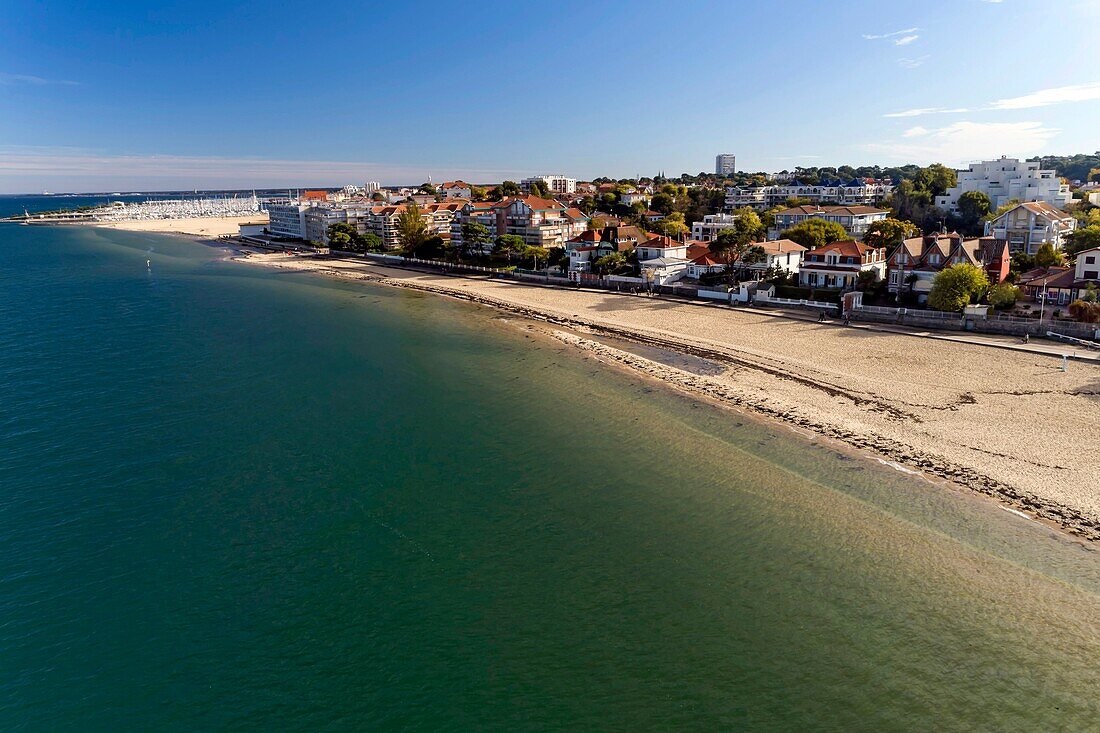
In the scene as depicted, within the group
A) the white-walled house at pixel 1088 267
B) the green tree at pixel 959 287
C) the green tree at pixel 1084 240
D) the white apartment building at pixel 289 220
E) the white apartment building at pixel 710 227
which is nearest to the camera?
the white-walled house at pixel 1088 267

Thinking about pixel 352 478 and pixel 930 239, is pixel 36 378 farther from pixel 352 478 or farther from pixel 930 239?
pixel 930 239

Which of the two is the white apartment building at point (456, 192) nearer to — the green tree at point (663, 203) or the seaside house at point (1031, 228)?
the green tree at point (663, 203)

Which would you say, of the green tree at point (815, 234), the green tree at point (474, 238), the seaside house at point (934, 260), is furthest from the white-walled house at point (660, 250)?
the green tree at point (474, 238)

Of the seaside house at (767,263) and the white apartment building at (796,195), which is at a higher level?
the white apartment building at (796,195)

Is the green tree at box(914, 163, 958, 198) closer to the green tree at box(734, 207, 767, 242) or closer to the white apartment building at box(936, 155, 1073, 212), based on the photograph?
the white apartment building at box(936, 155, 1073, 212)

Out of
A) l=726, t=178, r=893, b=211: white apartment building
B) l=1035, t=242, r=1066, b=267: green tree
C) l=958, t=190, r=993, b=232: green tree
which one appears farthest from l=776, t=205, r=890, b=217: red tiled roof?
l=726, t=178, r=893, b=211: white apartment building

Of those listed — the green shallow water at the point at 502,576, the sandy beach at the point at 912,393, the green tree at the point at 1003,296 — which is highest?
the green tree at the point at 1003,296

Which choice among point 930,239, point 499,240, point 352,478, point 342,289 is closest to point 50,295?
point 342,289
